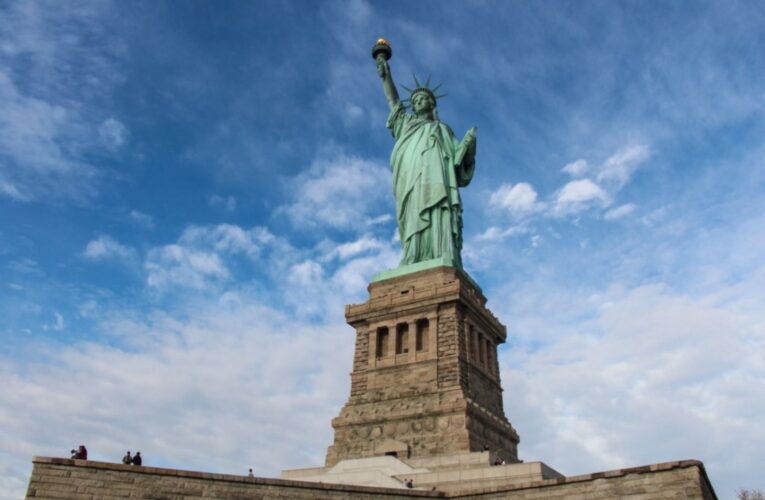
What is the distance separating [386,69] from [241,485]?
981 inches

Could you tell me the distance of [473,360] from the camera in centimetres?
2694

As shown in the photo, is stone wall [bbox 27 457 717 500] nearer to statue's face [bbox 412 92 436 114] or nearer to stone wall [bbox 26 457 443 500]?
stone wall [bbox 26 457 443 500]

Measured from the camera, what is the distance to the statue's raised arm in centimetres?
3516

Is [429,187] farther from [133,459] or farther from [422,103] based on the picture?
[133,459]

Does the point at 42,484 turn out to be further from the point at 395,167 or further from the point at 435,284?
the point at 395,167

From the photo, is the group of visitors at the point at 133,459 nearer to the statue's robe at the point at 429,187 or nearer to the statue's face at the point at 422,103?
the statue's robe at the point at 429,187

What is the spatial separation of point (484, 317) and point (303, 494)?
14.7 m

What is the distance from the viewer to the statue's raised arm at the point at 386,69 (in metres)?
35.2

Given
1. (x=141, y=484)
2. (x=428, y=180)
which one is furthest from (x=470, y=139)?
(x=141, y=484)

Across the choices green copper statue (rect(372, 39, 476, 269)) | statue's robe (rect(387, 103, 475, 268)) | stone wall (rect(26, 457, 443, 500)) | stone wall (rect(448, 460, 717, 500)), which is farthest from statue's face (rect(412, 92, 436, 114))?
stone wall (rect(26, 457, 443, 500))

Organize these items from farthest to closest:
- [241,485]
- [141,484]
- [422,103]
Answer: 1. [422,103]
2. [241,485]
3. [141,484]

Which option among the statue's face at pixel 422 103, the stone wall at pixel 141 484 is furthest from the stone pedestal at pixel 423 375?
the statue's face at pixel 422 103

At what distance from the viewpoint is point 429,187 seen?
1193 inches

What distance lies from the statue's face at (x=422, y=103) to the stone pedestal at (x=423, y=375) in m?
9.81
